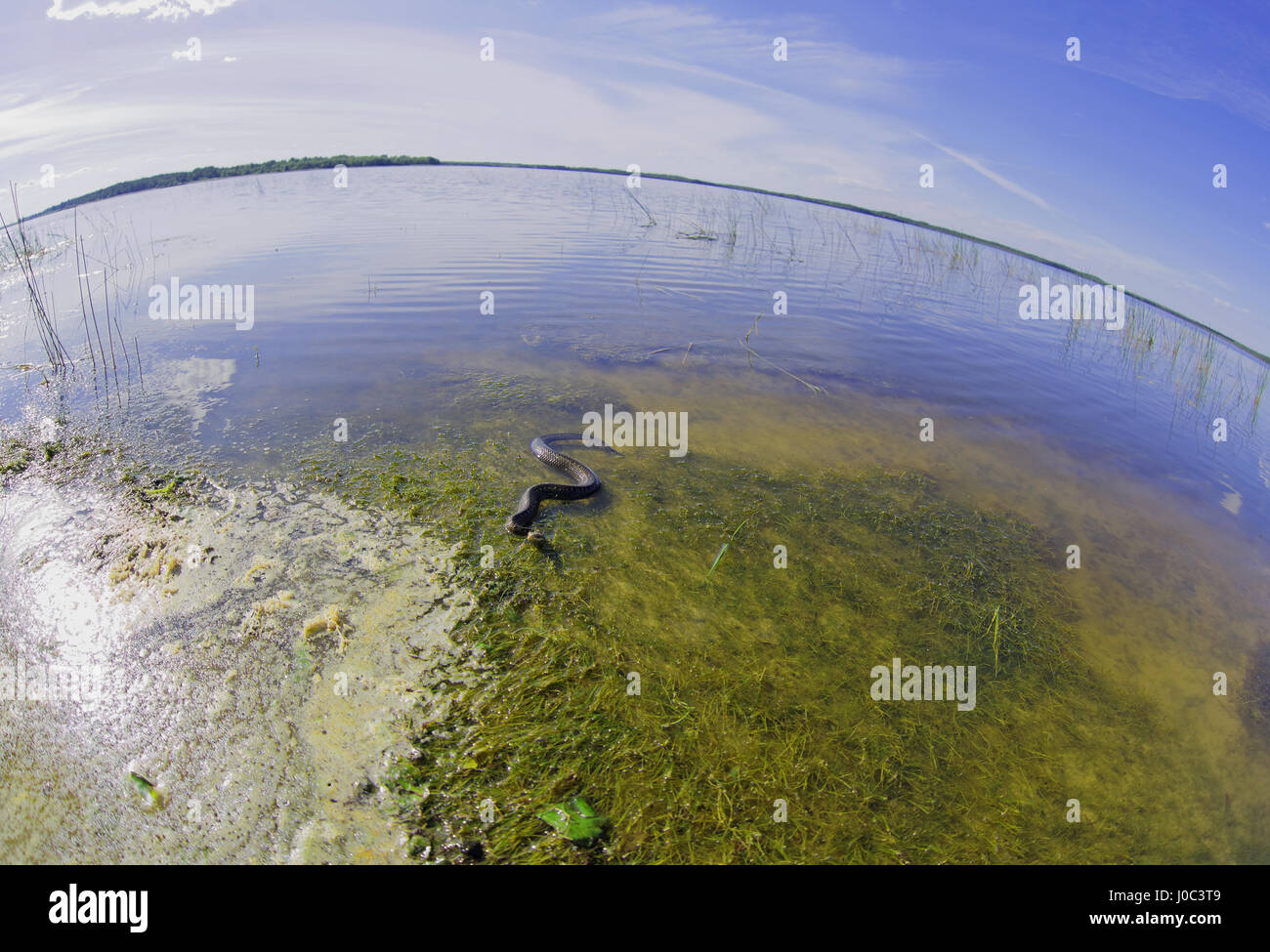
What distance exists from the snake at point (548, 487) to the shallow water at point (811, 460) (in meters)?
0.21

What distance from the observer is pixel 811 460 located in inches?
336

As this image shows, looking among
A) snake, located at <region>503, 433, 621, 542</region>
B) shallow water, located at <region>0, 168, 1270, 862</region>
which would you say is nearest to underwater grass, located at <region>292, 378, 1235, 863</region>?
shallow water, located at <region>0, 168, 1270, 862</region>

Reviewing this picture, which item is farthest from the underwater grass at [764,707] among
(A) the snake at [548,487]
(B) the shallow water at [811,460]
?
(A) the snake at [548,487]

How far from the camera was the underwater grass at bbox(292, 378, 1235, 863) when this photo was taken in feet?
11.3

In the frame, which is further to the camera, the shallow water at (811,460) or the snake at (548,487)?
the snake at (548,487)

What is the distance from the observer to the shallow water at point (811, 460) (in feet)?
13.5

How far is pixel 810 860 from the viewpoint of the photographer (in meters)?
3.30

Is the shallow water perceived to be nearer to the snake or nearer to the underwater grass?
the underwater grass

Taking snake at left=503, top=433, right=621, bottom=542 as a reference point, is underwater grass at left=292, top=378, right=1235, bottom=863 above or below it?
below

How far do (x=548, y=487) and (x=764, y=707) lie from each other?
141 inches

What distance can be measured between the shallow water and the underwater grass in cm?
4

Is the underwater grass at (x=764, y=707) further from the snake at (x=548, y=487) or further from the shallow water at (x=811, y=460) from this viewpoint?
the snake at (x=548, y=487)

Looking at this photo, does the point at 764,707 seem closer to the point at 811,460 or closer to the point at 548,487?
the point at 548,487
